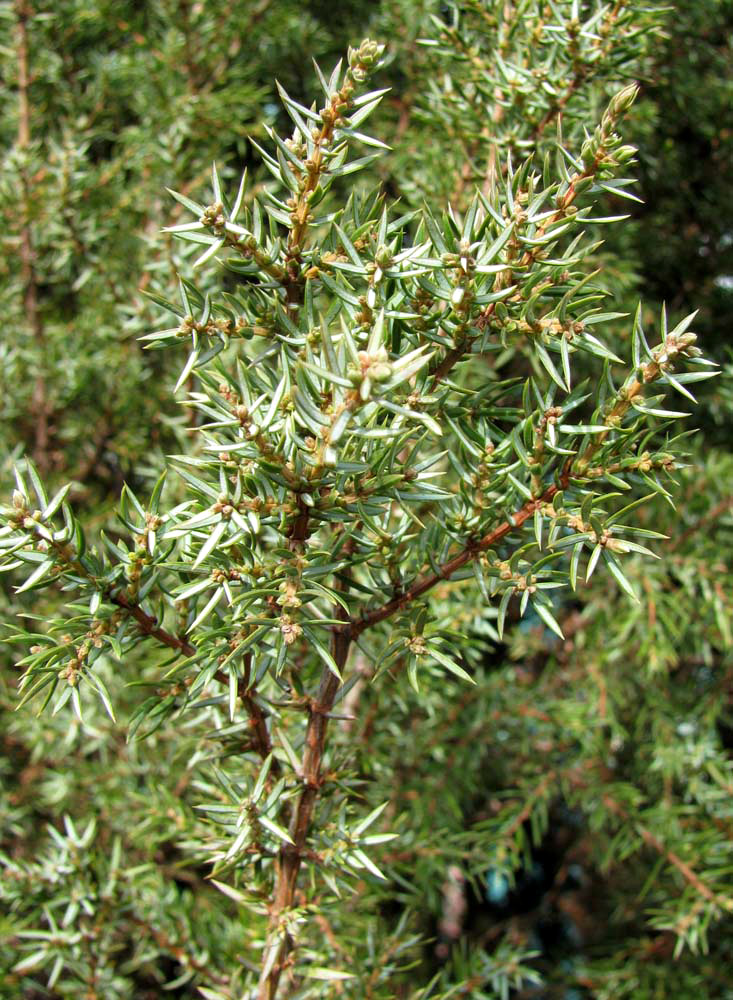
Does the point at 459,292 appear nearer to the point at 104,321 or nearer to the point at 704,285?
the point at 104,321

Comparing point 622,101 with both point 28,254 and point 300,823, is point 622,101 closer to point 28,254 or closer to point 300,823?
point 300,823

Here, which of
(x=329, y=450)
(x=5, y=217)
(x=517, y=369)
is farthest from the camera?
(x=517, y=369)

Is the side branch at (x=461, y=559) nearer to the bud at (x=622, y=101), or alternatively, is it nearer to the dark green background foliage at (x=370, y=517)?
the dark green background foliage at (x=370, y=517)

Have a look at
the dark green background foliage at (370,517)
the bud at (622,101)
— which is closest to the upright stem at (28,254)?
the dark green background foliage at (370,517)

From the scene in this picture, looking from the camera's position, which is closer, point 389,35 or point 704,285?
point 389,35

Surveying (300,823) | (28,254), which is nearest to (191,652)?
(300,823)

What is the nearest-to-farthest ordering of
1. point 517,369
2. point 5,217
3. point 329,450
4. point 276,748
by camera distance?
1. point 329,450
2. point 276,748
3. point 5,217
4. point 517,369

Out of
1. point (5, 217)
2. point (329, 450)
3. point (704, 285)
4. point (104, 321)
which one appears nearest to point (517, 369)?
point (704, 285)

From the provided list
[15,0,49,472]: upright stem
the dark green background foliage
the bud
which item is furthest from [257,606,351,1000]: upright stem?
[15,0,49,472]: upright stem
